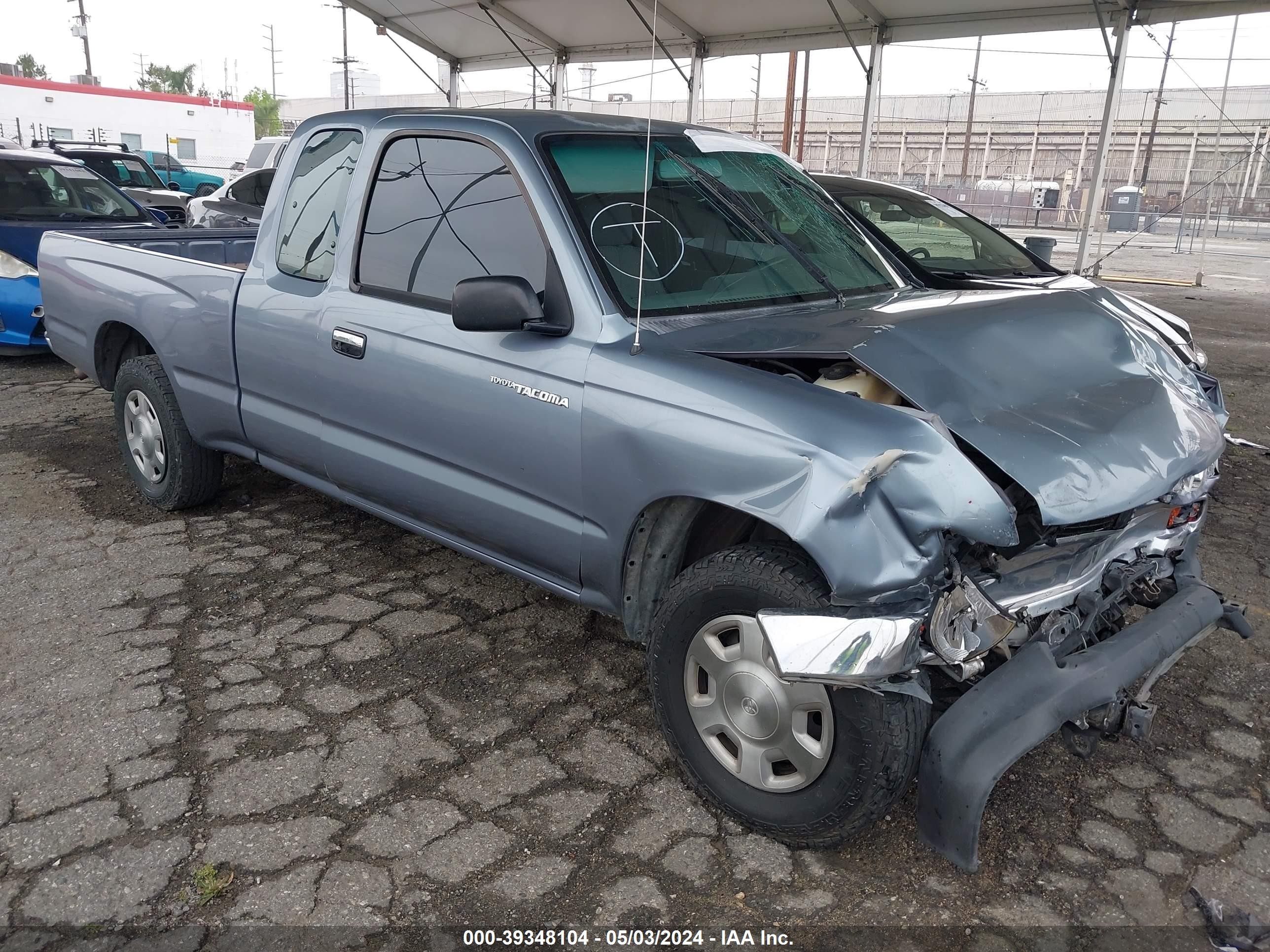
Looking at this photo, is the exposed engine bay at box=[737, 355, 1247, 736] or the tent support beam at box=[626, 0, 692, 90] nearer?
the exposed engine bay at box=[737, 355, 1247, 736]

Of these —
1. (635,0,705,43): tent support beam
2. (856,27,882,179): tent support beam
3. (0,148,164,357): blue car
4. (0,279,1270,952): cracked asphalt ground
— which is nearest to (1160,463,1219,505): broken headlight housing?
(0,279,1270,952): cracked asphalt ground

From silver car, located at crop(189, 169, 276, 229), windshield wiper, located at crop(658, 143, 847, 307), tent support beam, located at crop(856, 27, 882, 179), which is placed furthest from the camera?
silver car, located at crop(189, 169, 276, 229)

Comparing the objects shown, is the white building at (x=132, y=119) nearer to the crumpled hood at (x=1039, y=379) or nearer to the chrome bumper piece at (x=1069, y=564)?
the crumpled hood at (x=1039, y=379)

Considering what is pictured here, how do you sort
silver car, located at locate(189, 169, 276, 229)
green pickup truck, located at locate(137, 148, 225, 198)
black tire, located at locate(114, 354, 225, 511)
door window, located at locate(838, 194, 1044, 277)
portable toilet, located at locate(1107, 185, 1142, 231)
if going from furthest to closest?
1. portable toilet, located at locate(1107, 185, 1142, 231)
2. green pickup truck, located at locate(137, 148, 225, 198)
3. silver car, located at locate(189, 169, 276, 229)
4. door window, located at locate(838, 194, 1044, 277)
5. black tire, located at locate(114, 354, 225, 511)

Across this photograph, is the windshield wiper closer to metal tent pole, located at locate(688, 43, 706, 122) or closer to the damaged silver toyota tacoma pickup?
the damaged silver toyota tacoma pickup

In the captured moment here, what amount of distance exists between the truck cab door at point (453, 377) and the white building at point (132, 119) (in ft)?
135

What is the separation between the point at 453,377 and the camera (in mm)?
3211

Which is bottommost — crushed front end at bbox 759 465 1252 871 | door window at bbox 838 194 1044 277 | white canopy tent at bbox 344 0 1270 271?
crushed front end at bbox 759 465 1252 871

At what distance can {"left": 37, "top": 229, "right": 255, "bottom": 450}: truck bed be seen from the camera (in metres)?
4.18

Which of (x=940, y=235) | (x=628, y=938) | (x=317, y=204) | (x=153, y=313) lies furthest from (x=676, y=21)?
(x=628, y=938)

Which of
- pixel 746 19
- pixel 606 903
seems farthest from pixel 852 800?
pixel 746 19

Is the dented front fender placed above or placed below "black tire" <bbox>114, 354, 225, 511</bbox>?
above

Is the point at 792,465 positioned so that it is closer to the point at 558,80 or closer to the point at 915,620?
the point at 915,620

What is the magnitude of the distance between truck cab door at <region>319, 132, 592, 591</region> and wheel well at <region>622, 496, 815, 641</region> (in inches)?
8.4
